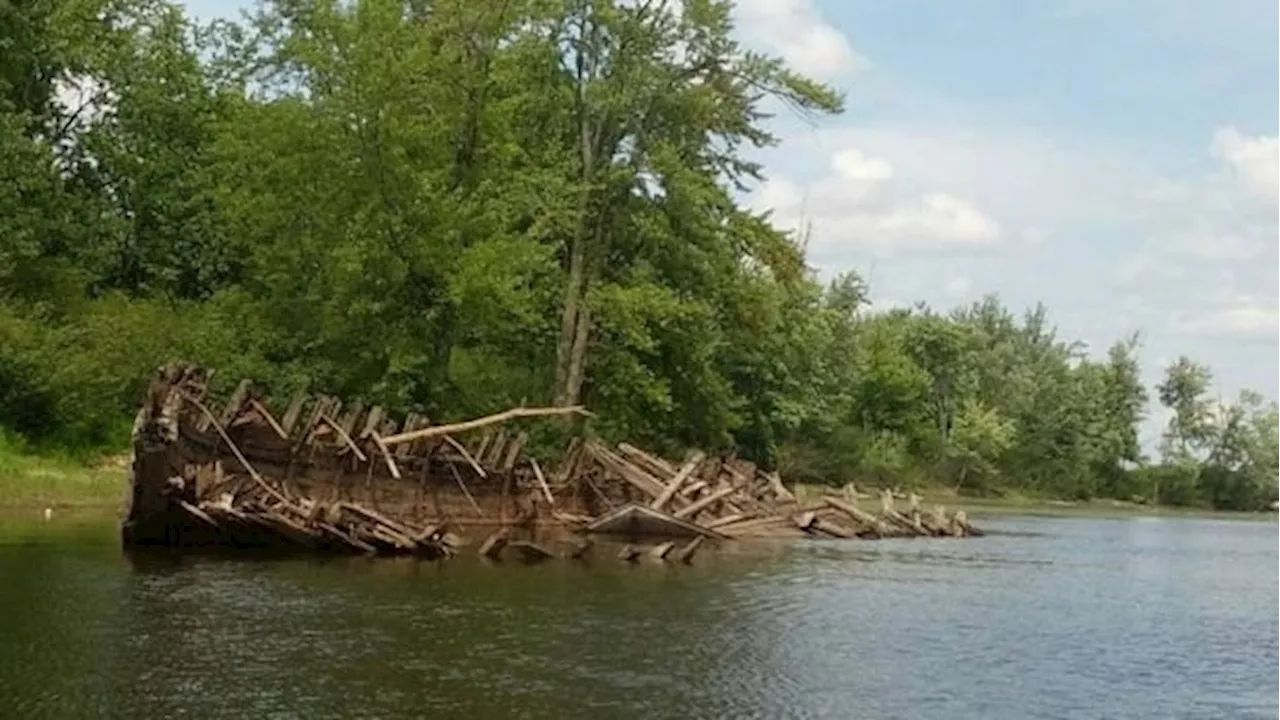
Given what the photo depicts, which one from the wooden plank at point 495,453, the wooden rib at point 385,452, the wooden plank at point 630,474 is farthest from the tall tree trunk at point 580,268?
the wooden rib at point 385,452

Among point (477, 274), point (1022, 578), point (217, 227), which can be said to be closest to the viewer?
point (1022, 578)

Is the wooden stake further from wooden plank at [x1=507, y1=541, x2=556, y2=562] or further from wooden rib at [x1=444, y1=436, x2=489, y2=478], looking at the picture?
wooden plank at [x1=507, y1=541, x2=556, y2=562]

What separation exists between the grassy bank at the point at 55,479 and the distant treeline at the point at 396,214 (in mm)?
917

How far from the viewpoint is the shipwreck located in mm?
29672

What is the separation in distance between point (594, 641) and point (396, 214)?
86.3 ft

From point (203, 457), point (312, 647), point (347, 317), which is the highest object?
point (347, 317)

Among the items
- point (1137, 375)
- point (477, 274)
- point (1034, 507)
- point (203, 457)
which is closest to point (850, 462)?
point (1034, 507)

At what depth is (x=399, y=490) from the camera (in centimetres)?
3575

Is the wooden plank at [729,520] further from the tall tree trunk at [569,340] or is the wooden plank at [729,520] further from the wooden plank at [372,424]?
the wooden plank at [372,424]

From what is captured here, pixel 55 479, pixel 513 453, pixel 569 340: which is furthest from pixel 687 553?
pixel 55 479

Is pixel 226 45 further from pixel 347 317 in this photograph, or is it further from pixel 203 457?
pixel 203 457

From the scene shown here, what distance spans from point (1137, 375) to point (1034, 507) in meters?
30.3

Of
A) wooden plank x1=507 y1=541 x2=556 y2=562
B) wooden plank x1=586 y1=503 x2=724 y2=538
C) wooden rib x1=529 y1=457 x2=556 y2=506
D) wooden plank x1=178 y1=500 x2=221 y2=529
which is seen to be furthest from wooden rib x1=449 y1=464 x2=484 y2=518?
wooden plank x1=178 y1=500 x2=221 y2=529

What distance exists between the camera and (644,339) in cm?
4938
